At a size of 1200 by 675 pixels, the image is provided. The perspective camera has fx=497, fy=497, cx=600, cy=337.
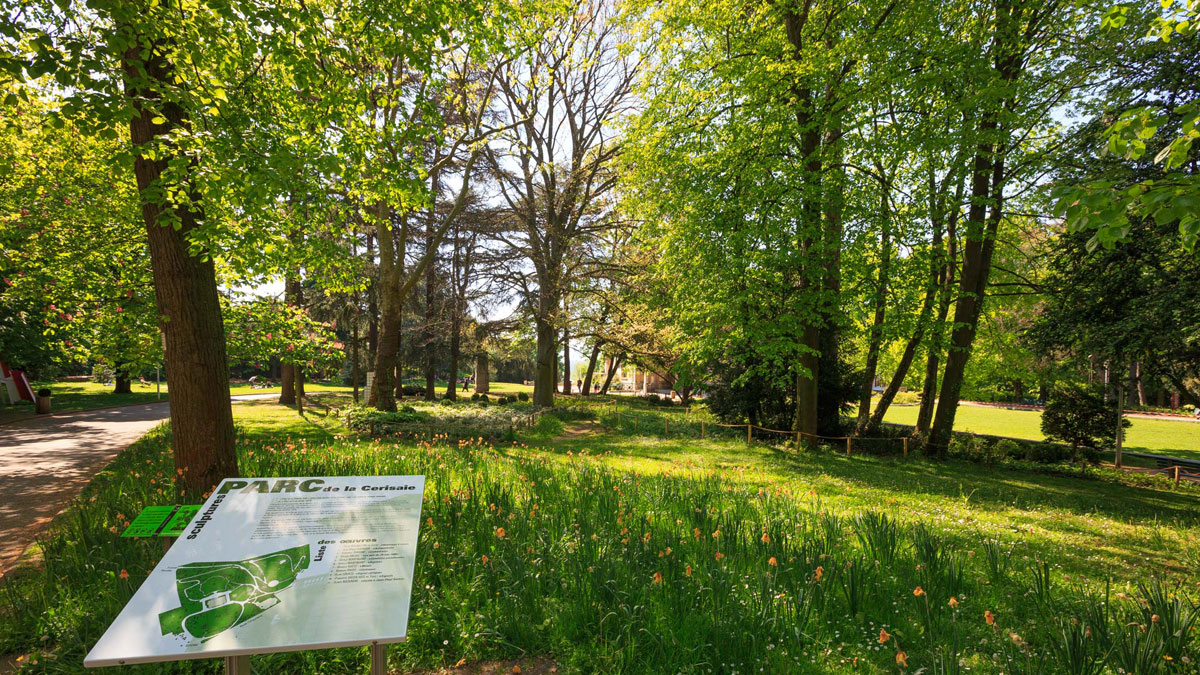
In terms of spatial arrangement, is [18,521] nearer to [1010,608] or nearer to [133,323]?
[133,323]

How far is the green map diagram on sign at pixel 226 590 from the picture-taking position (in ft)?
7.06

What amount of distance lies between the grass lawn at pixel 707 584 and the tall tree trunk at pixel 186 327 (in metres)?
0.55

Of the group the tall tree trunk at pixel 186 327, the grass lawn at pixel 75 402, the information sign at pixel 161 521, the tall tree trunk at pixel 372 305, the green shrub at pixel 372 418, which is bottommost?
the grass lawn at pixel 75 402

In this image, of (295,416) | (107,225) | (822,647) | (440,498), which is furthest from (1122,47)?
(295,416)

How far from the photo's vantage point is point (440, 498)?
5320 millimetres

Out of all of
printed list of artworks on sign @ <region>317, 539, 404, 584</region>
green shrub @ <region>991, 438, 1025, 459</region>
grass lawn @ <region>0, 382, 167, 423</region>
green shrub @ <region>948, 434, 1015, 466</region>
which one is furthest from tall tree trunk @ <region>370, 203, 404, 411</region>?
green shrub @ <region>991, 438, 1025, 459</region>

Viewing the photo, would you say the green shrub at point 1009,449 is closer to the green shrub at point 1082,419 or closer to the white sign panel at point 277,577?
the green shrub at point 1082,419

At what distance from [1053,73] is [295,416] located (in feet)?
82.5

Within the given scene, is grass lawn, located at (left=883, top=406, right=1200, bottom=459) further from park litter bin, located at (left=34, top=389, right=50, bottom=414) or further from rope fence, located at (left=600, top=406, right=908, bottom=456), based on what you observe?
park litter bin, located at (left=34, top=389, right=50, bottom=414)

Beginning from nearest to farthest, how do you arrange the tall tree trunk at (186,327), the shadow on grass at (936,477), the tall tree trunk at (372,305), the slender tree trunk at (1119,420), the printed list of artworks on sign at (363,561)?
the printed list of artworks on sign at (363,561) → the tall tree trunk at (186,327) → the shadow on grass at (936,477) → the slender tree trunk at (1119,420) → the tall tree trunk at (372,305)

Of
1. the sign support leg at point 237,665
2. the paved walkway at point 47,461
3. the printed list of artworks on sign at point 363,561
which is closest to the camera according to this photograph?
the sign support leg at point 237,665

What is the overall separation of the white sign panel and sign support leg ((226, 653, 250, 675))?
A: 0.62ft

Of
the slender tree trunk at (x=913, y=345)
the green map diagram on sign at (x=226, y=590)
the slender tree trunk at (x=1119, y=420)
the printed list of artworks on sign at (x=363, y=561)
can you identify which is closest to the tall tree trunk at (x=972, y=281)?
the slender tree trunk at (x=913, y=345)

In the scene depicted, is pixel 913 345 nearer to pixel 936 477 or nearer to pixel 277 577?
pixel 936 477
